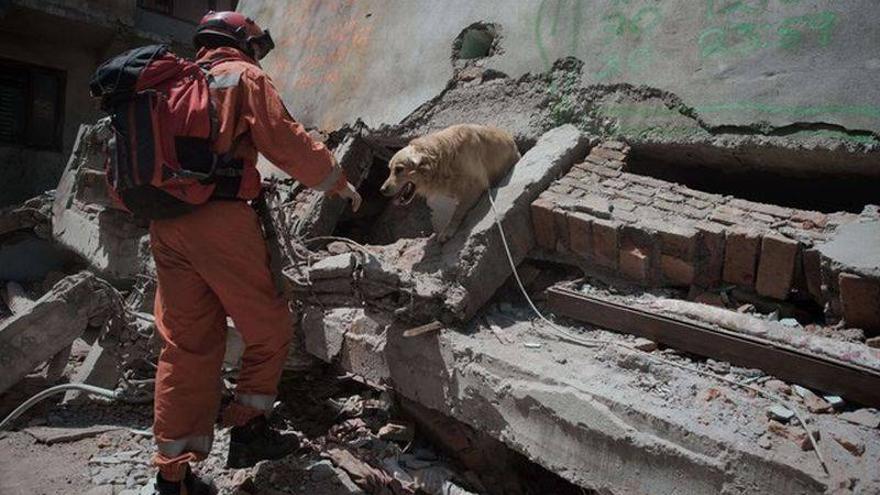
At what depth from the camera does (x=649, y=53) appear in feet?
10.6

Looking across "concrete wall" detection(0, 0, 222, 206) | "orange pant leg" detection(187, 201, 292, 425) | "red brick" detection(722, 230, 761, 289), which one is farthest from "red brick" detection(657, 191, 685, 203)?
"concrete wall" detection(0, 0, 222, 206)

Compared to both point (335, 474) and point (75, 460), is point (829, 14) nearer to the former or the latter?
point (335, 474)

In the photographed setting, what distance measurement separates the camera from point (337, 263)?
113 inches

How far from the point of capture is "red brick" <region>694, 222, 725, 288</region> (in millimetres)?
2465

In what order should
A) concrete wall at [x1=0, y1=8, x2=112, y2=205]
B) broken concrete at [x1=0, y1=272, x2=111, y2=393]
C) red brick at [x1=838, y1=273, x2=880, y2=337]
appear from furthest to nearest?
concrete wall at [x1=0, y1=8, x2=112, y2=205] → broken concrete at [x1=0, y1=272, x2=111, y2=393] → red brick at [x1=838, y1=273, x2=880, y2=337]

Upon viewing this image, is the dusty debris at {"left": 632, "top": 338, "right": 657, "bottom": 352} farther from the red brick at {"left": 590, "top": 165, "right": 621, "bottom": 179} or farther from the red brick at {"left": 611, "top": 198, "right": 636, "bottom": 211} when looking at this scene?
the red brick at {"left": 590, "top": 165, "right": 621, "bottom": 179}

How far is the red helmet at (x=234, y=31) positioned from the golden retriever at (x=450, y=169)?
0.84 m

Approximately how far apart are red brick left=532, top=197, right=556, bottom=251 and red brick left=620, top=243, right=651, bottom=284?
1.22ft

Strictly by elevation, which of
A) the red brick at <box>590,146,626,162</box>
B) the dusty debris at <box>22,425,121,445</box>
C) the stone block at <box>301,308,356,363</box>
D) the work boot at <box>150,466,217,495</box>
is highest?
the red brick at <box>590,146,626,162</box>

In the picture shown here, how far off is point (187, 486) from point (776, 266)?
2586 millimetres

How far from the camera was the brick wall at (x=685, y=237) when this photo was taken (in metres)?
2.34

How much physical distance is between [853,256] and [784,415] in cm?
71

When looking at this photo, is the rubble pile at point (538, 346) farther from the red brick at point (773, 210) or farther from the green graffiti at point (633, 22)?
the green graffiti at point (633, 22)

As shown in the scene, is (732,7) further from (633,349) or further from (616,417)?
(616,417)
